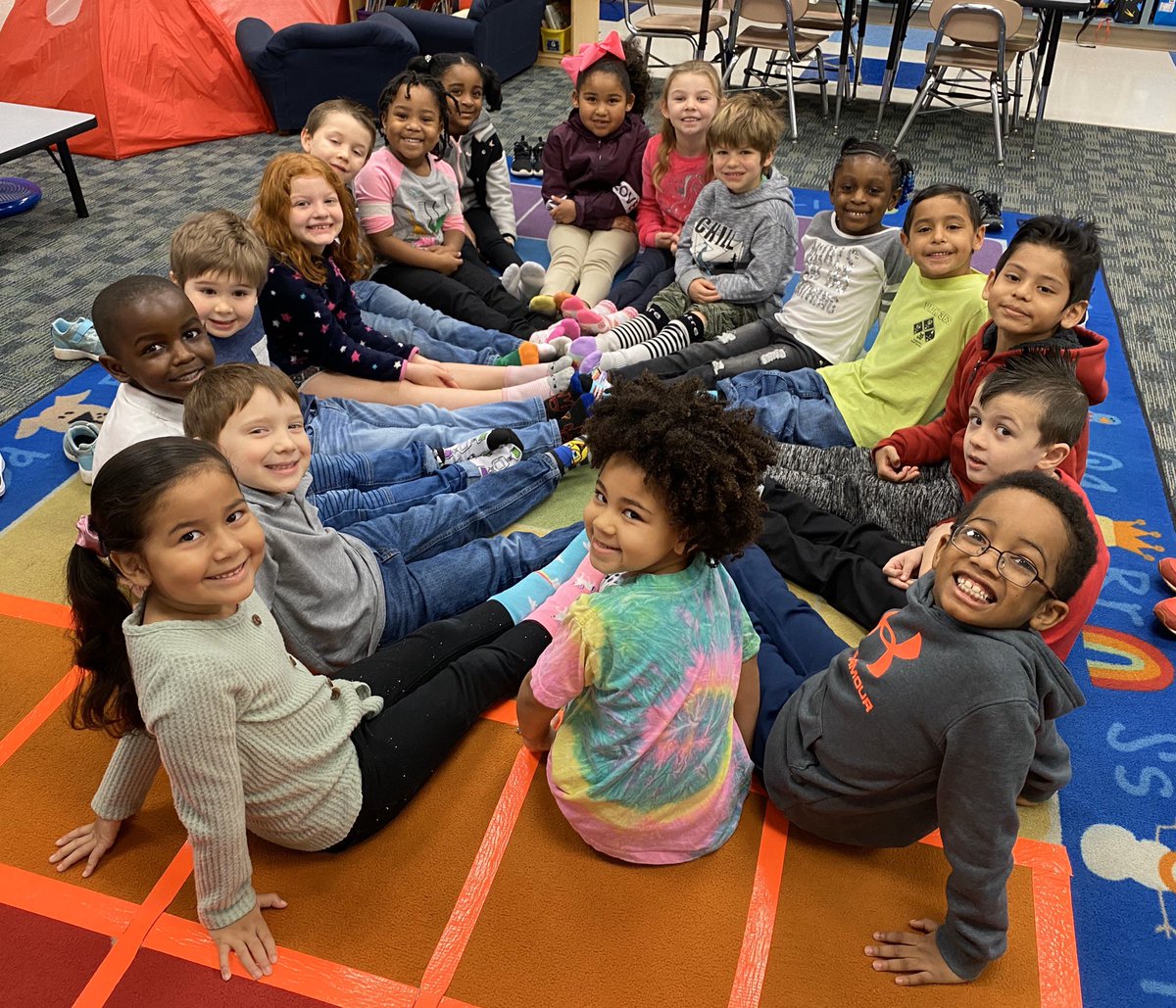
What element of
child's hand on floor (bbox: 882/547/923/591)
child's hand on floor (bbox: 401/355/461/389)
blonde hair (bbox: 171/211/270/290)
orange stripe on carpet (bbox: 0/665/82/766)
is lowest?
orange stripe on carpet (bbox: 0/665/82/766)

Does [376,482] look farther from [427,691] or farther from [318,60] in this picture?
[318,60]

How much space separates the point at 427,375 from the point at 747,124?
123 centimetres

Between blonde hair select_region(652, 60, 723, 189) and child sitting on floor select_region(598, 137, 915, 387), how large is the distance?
642 millimetres

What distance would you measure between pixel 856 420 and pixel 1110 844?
48.6 inches

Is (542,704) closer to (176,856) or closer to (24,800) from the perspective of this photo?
(176,856)

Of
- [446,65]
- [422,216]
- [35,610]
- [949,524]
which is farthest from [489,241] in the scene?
[949,524]

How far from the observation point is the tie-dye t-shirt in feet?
4.59

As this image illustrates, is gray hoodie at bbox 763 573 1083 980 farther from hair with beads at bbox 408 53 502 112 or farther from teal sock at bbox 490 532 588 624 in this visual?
hair with beads at bbox 408 53 502 112

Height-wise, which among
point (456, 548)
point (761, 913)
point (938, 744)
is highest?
point (938, 744)

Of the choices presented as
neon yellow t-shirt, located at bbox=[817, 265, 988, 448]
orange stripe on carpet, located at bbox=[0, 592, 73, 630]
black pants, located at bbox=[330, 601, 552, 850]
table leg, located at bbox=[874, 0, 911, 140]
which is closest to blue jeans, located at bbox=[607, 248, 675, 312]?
neon yellow t-shirt, located at bbox=[817, 265, 988, 448]

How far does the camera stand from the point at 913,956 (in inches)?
59.7

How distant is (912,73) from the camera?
21.8 ft

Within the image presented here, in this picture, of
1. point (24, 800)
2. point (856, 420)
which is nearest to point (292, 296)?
point (24, 800)

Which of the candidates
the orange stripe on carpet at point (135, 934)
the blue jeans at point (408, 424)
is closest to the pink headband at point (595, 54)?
the blue jeans at point (408, 424)
